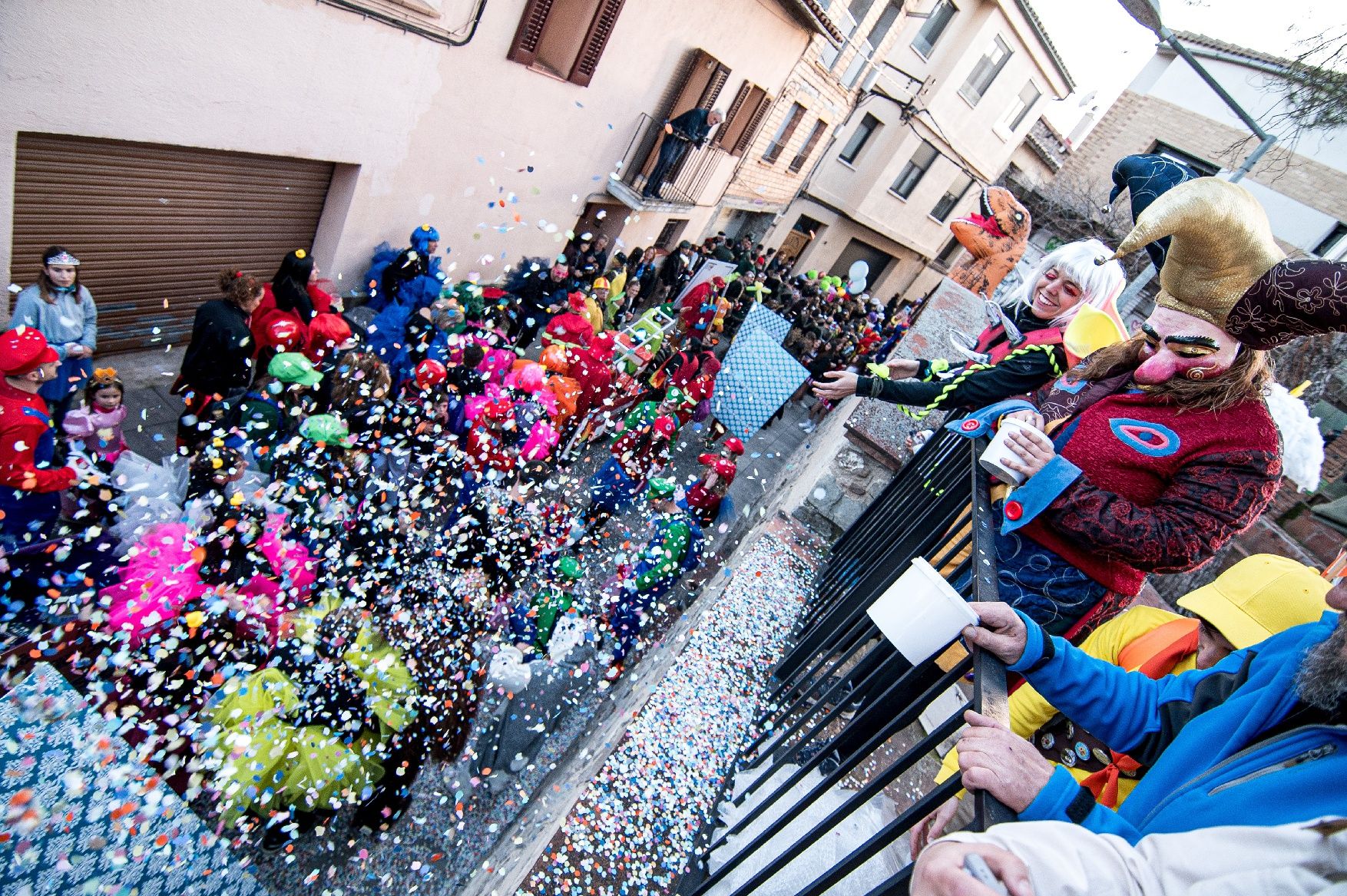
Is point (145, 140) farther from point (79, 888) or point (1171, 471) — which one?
point (1171, 471)

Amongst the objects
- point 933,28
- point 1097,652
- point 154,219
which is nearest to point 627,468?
point 1097,652

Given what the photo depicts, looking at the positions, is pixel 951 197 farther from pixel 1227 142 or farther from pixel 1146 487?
pixel 1146 487

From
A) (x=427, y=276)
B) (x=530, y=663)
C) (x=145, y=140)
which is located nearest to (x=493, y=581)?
(x=530, y=663)

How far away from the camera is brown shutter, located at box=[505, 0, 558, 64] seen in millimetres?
8008

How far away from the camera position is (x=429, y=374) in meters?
5.84

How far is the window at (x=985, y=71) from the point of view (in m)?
20.8

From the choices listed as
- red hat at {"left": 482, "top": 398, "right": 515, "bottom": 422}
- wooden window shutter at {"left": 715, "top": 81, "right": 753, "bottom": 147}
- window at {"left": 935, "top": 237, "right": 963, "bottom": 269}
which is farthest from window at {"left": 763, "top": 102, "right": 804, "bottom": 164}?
red hat at {"left": 482, "top": 398, "right": 515, "bottom": 422}

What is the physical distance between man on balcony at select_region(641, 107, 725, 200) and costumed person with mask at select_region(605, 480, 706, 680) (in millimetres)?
8499

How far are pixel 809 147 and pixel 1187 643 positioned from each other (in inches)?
758

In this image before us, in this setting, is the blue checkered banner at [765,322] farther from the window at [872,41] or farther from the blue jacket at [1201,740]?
the window at [872,41]

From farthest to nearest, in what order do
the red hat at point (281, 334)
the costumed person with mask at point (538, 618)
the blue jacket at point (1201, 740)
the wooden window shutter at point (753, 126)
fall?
the wooden window shutter at point (753, 126)
the red hat at point (281, 334)
the costumed person with mask at point (538, 618)
the blue jacket at point (1201, 740)

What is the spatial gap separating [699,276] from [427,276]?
4.53 m

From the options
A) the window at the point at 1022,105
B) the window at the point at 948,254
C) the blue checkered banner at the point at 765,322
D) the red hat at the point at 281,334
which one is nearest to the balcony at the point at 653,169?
the blue checkered banner at the point at 765,322

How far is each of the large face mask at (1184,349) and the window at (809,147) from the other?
18.0 meters
